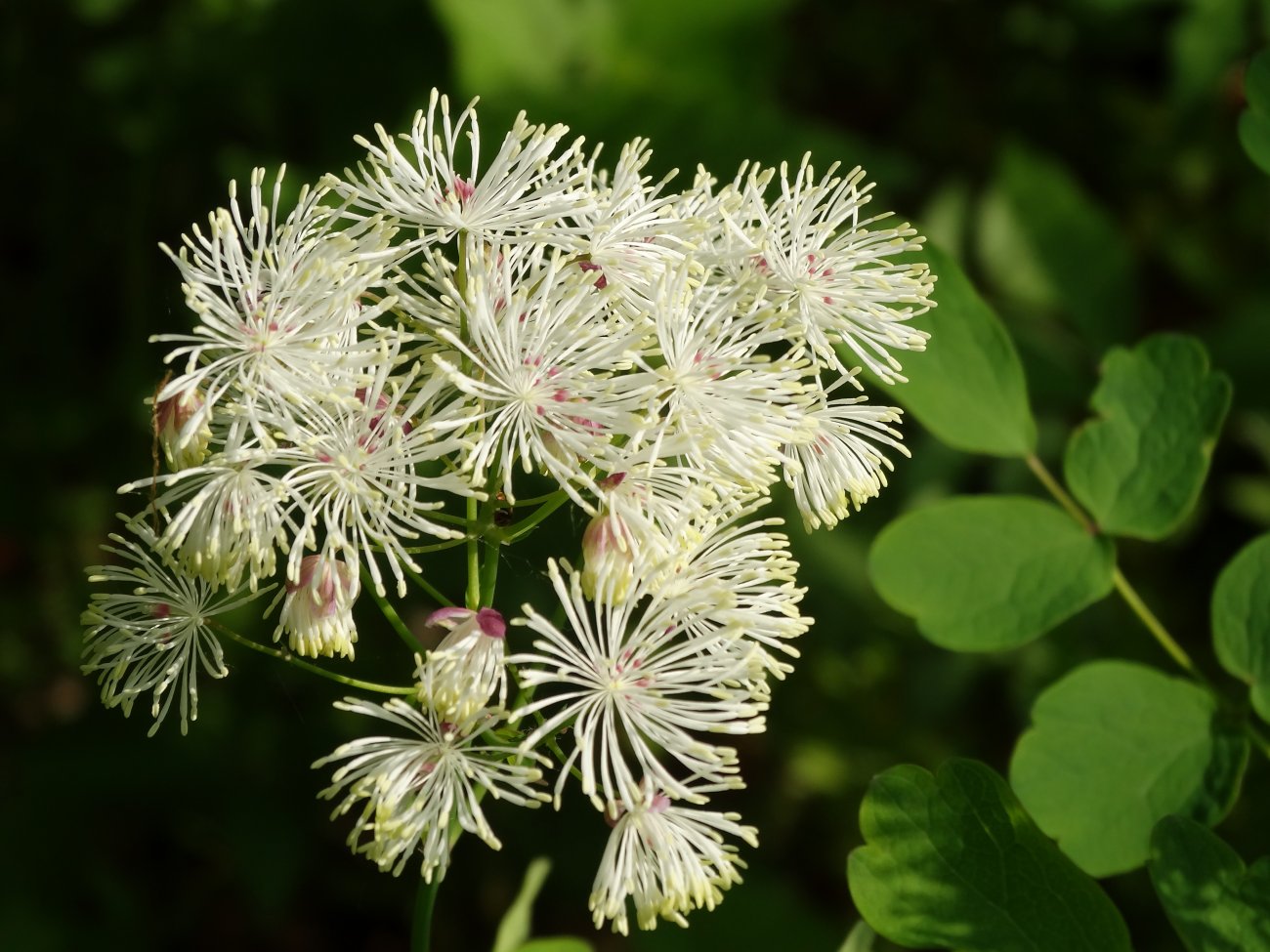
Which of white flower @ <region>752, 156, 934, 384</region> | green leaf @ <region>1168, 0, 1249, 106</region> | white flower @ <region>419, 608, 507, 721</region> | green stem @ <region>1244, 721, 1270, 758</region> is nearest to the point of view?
white flower @ <region>419, 608, 507, 721</region>

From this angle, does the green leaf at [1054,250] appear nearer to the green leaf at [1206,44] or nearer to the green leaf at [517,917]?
the green leaf at [1206,44]

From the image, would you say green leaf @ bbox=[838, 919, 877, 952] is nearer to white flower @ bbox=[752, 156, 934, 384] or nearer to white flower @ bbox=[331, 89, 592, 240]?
white flower @ bbox=[752, 156, 934, 384]

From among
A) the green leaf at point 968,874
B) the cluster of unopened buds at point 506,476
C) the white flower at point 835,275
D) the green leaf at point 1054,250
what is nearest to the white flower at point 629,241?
the cluster of unopened buds at point 506,476

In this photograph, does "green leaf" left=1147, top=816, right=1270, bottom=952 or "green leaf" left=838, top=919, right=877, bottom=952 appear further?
"green leaf" left=838, top=919, right=877, bottom=952

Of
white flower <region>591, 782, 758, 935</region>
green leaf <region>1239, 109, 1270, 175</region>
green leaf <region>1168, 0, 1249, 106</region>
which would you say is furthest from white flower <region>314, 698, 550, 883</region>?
green leaf <region>1168, 0, 1249, 106</region>

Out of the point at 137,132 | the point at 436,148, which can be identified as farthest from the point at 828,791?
the point at 137,132

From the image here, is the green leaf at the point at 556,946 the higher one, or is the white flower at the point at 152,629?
the white flower at the point at 152,629

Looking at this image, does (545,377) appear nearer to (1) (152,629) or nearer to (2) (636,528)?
(2) (636,528)
